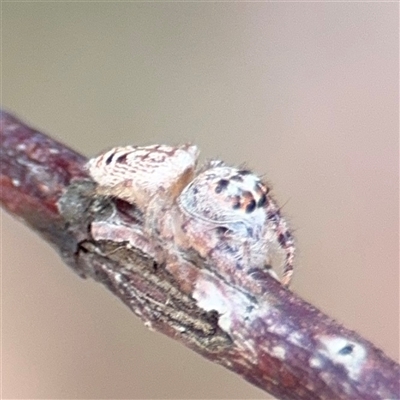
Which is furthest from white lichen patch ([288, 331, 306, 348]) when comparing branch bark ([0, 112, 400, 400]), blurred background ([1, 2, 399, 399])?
blurred background ([1, 2, 399, 399])

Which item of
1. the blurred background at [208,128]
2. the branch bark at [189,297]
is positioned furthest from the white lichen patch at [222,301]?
the blurred background at [208,128]

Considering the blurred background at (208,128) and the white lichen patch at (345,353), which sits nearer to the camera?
the white lichen patch at (345,353)

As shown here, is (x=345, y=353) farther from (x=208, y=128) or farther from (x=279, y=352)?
(x=208, y=128)

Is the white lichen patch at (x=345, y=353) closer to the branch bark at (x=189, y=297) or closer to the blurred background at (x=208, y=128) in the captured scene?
the branch bark at (x=189, y=297)

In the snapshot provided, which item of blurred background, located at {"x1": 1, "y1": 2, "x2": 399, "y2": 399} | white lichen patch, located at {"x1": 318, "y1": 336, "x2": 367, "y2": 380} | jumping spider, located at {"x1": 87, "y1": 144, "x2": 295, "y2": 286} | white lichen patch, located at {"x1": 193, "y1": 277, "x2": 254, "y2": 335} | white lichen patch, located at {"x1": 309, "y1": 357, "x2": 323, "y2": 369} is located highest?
blurred background, located at {"x1": 1, "y1": 2, "x2": 399, "y2": 399}

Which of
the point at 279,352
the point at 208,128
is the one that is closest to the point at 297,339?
the point at 279,352

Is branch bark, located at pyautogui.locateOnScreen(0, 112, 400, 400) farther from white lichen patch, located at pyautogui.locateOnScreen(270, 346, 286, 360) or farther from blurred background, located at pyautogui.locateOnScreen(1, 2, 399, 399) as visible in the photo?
blurred background, located at pyautogui.locateOnScreen(1, 2, 399, 399)
